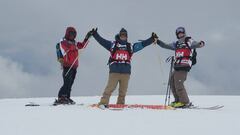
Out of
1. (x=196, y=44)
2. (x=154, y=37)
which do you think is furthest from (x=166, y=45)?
(x=196, y=44)

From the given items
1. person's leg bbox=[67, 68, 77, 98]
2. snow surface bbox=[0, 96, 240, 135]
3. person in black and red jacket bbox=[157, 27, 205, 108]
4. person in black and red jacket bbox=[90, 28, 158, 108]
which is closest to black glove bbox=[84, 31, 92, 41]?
person in black and red jacket bbox=[90, 28, 158, 108]

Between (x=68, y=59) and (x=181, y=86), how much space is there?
326 centimetres

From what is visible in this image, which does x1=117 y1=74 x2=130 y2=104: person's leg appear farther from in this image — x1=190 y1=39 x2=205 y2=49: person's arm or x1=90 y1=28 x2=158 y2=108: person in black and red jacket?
x1=190 y1=39 x2=205 y2=49: person's arm

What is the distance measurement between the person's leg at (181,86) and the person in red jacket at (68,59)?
2.73m

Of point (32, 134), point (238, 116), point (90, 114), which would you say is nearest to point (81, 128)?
point (32, 134)

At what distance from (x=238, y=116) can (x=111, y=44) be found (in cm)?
394

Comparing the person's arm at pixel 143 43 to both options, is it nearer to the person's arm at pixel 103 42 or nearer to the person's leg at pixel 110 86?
the person's arm at pixel 103 42

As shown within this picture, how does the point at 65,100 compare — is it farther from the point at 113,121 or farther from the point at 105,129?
the point at 105,129

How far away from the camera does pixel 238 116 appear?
9945mm

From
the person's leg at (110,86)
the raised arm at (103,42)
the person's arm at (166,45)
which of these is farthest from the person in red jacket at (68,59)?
the person's arm at (166,45)

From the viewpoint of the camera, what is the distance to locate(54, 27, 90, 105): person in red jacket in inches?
496

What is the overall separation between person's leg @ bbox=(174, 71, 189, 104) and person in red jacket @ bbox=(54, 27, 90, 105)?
2.73 metres

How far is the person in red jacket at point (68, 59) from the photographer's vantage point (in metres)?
12.6

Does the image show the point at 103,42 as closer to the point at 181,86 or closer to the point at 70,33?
the point at 70,33
